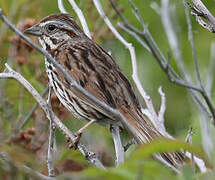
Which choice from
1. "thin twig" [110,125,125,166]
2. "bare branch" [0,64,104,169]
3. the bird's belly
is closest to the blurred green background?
"bare branch" [0,64,104,169]

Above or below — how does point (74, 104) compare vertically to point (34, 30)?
below

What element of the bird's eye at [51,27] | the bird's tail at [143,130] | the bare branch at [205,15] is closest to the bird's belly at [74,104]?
the bird's tail at [143,130]

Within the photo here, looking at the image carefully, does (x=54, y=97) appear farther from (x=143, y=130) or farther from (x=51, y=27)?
(x=143, y=130)

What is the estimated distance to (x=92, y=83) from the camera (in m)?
3.78

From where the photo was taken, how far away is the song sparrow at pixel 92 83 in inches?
143

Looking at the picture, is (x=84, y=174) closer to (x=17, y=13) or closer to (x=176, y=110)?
(x=17, y=13)

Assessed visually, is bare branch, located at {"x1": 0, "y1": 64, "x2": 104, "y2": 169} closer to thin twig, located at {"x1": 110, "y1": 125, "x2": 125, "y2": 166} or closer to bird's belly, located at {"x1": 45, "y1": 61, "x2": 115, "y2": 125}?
thin twig, located at {"x1": 110, "y1": 125, "x2": 125, "y2": 166}

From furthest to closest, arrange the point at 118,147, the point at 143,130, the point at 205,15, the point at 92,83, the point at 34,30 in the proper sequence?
the point at 34,30
the point at 92,83
the point at 143,130
the point at 118,147
the point at 205,15

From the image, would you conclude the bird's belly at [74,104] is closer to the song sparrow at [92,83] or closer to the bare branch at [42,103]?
the song sparrow at [92,83]

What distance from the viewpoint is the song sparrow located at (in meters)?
3.64

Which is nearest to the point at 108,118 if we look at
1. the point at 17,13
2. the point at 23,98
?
the point at 23,98

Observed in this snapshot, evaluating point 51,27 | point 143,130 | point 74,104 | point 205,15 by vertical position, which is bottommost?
point 143,130

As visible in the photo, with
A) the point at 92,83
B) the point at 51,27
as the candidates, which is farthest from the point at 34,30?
the point at 92,83

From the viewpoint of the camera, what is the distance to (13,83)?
4.66 metres
